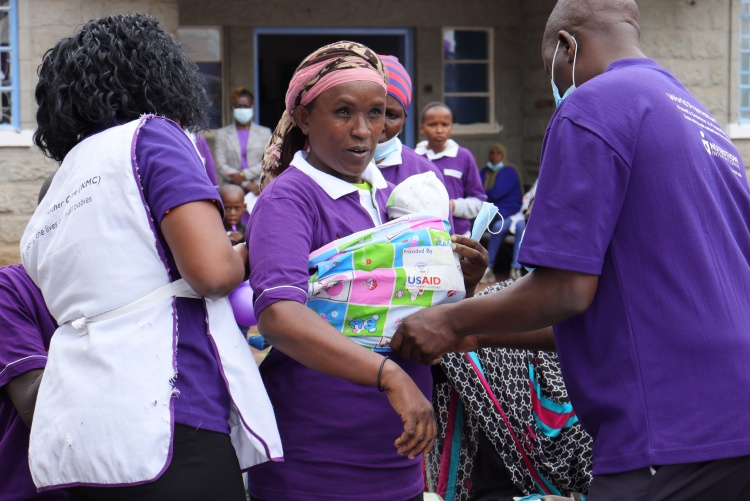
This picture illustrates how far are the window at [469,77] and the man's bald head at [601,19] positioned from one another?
10.1m

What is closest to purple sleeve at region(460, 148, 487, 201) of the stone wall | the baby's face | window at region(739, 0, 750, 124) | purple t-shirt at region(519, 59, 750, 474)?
the baby's face

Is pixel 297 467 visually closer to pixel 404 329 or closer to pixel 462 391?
pixel 404 329

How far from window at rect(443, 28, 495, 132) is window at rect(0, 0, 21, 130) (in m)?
5.17

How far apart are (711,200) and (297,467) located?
3.72 feet

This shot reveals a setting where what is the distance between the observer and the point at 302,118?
8.84ft

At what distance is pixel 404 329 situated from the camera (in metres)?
2.47

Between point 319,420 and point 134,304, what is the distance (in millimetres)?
552

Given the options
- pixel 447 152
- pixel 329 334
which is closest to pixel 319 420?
pixel 329 334

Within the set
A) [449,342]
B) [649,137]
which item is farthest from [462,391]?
[649,137]

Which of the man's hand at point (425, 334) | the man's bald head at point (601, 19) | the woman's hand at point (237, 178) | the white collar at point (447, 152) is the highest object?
the man's bald head at point (601, 19)

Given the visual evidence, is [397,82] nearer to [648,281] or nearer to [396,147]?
[396,147]

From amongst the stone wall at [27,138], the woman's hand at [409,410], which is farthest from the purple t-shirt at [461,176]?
the woman's hand at [409,410]

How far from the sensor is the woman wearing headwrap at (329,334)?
2.31m

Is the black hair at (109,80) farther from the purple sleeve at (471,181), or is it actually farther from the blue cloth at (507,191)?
the blue cloth at (507,191)
